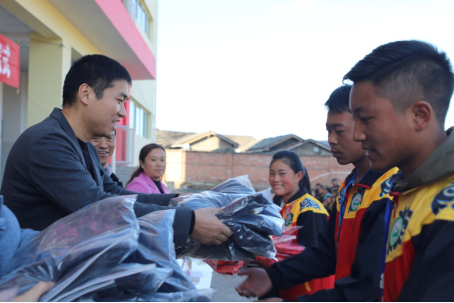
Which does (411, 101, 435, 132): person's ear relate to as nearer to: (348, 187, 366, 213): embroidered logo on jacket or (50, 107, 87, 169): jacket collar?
(348, 187, 366, 213): embroidered logo on jacket

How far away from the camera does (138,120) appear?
1534 cm

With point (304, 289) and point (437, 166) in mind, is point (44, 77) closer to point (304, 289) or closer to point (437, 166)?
point (304, 289)

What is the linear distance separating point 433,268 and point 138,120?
15063mm

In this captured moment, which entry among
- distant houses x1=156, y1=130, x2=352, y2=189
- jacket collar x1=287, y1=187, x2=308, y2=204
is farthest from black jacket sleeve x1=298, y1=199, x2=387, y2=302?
distant houses x1=156, y1=130, x2=352, y2=189

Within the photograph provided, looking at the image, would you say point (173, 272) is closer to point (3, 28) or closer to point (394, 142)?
Result: point (394, 142)

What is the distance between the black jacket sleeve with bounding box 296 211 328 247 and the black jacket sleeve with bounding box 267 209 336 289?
776mm

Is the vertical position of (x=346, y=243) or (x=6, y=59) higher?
(x=6, y=59)

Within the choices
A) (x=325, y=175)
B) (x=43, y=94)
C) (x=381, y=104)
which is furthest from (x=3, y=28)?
(x=325, y=175)

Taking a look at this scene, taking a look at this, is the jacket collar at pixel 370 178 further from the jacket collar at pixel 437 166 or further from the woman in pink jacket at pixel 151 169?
the woman in pink jacket at pixel 151 169

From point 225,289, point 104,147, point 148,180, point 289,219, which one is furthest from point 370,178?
point 225,289

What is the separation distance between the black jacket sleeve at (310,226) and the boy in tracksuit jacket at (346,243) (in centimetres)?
67

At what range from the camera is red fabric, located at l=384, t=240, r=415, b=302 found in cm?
111

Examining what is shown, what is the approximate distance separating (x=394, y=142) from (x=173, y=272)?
827 mm

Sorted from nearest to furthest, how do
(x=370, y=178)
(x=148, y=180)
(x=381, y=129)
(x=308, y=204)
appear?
(x=381, y=129) < (x=370, y=178) < (x=308, y=204) < (x=148, y=180)
